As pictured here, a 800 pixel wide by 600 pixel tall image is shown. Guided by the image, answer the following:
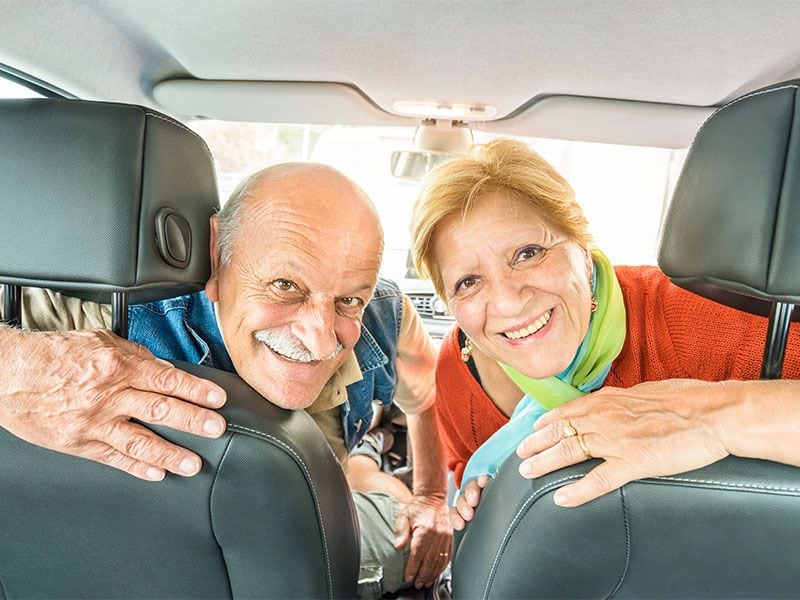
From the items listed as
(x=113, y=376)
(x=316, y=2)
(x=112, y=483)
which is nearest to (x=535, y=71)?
(x=316, y=2)

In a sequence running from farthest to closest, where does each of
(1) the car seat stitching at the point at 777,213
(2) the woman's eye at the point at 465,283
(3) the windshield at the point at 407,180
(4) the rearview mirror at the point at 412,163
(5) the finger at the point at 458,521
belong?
(3) the windshield at the point at 407,180 < (4) the rearview mirror at the point at 412,163 < (2) the woman's eye at the point at 465,283 < (5) the finger at the point at 458,521 < (1) the car seat stitching at the point at 777,213

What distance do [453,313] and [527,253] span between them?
0.27 metres

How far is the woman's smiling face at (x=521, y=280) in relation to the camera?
58.4 inches

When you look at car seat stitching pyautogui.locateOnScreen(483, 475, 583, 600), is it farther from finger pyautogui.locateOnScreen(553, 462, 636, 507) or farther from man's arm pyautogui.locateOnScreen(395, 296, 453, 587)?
man's arm pyautogui.locateOnScreen(395, 296, 453, 587)

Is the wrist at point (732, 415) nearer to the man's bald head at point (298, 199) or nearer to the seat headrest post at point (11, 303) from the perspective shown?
the man's bald head at point (298, 199)

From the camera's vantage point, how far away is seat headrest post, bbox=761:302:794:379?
3.15ft

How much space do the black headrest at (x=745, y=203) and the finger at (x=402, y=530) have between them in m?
1.25

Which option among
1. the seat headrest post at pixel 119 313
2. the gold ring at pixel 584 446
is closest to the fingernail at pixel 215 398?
the seat headrest post at pixel 119 313

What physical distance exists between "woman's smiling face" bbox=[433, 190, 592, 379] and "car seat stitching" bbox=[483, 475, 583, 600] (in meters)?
0.62

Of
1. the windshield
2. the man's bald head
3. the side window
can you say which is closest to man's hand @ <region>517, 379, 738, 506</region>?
the man's bald head

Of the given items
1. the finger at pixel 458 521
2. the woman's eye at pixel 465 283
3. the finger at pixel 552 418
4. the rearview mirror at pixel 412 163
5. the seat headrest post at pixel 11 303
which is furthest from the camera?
the rearview mirror at pixel 412 163

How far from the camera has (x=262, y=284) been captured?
1356 mm

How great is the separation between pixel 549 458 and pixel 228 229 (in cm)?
89

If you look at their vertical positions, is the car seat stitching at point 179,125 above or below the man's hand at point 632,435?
above
